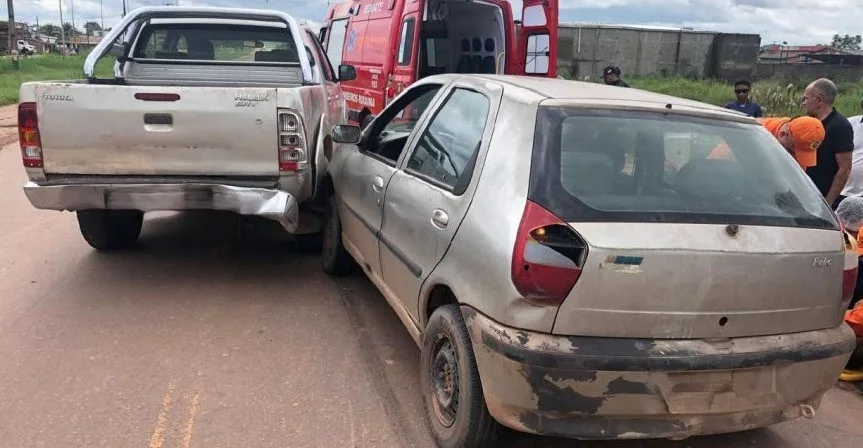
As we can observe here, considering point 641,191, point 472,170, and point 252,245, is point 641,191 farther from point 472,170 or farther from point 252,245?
point 252,245

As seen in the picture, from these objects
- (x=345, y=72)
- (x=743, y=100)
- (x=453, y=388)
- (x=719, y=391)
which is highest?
(x=345, y=72)

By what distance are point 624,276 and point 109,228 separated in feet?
15.0

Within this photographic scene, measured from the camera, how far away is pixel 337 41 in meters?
12.9

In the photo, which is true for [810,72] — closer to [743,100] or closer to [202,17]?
[743,100]

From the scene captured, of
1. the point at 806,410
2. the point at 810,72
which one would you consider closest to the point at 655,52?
the point at 810,72

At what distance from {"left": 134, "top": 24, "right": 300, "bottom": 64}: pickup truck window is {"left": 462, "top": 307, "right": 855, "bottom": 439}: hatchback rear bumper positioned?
479cm

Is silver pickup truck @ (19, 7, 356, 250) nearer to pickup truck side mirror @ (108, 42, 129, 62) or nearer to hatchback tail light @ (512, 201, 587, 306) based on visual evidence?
pickup truck side mirror @ (108, 42, 129, 62)

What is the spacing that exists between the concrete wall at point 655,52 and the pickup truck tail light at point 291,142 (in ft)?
93.2

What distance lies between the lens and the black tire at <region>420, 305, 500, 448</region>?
2.91 metres

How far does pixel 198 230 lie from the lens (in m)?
6.80

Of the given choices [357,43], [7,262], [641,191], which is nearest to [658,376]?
[641,191]

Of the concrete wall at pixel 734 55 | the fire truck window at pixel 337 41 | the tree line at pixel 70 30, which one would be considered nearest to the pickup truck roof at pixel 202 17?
the fire truck window at pixel 337 41

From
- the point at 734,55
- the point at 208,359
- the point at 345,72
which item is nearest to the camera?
the point at 208,359

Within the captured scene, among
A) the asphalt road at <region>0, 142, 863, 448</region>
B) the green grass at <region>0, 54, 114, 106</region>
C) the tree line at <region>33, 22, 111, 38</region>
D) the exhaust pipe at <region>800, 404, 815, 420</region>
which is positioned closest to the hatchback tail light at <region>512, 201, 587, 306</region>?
the asphalt road at <region>0, 142, 863, 448</region>
